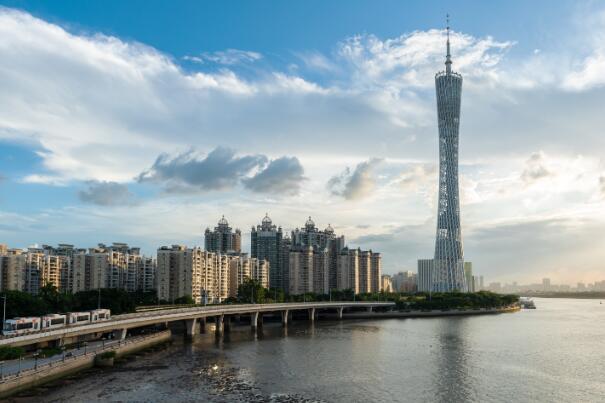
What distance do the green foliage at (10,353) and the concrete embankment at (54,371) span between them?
8.85 ft

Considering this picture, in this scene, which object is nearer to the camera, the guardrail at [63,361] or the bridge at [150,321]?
the guardrail at [63,361]

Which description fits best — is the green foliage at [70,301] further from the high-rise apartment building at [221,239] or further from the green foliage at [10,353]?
the high-rise apartment building at [221,239]

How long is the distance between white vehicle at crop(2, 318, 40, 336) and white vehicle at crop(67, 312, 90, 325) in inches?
177

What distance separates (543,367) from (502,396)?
13.5 metres

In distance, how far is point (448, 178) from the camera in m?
143

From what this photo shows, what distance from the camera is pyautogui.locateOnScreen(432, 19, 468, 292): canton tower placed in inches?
5650

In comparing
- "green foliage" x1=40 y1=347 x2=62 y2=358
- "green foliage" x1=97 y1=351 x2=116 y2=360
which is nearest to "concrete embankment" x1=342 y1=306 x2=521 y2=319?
"green foliage" x1=97 y1=351 x2=116 y2=360

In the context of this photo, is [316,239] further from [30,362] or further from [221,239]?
[30,362]

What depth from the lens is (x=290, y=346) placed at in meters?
63.3

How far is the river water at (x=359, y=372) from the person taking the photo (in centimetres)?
3650

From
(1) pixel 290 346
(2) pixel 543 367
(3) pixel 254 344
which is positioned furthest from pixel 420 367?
(3) pixel 254 344

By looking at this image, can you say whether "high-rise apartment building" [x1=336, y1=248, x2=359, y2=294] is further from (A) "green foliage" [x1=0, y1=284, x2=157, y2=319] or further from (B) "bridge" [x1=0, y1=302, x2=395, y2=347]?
(A) "green foliage" [x1=0, y1=284, x2=157, y2=319]

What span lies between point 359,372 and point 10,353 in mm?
25314

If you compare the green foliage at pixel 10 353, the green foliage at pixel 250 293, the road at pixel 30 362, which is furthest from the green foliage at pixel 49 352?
the green foliage at pixel 250 293
